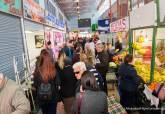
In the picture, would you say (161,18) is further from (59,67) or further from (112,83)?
(112,83)

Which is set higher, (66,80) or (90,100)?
(90,100)

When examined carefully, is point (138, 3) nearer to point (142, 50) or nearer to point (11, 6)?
point (142, 50)

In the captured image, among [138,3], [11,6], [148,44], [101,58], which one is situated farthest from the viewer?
[138,3]

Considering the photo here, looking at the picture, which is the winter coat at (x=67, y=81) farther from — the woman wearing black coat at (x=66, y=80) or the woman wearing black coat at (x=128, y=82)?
the woman wearing black coat at (x=128, y=82)

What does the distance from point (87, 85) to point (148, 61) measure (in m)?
4.20

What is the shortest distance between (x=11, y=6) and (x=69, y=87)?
231cm

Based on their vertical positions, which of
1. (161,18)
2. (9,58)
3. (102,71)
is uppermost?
(161,18)

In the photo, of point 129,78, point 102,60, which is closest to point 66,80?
point 129,78

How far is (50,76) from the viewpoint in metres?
5.02

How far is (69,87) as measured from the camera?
Answer: 551 cm

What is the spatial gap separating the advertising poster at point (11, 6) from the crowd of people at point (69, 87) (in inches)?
46.9

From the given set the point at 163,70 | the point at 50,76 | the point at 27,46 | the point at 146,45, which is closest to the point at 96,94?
the point at 50,76

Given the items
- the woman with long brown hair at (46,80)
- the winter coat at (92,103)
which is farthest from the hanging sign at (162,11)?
the winter coat at (92,103)

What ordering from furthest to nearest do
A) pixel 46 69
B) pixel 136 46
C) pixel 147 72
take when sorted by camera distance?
1. pixel 136 46
2. pixel 147 72
3. pixel 46 69
